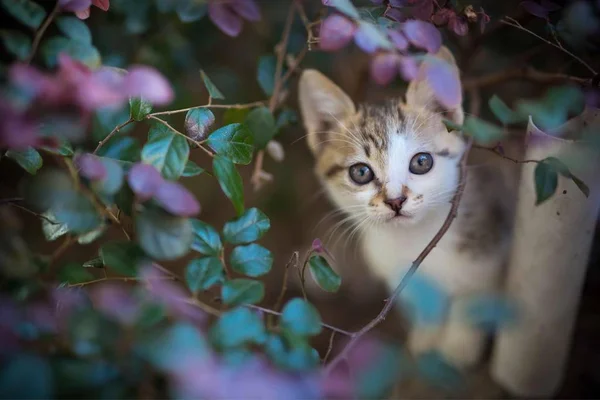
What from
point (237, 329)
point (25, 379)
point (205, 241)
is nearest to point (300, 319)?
point (237, 329)

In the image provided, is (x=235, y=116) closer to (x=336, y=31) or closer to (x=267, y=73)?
(x=267, y=73)

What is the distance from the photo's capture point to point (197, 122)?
3.03ft

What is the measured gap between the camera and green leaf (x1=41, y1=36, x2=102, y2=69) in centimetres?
89

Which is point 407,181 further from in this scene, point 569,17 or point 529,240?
point 569,17

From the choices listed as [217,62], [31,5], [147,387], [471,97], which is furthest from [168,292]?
[217,62]

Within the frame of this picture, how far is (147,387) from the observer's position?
0.67m

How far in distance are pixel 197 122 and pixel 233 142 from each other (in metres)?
0.08

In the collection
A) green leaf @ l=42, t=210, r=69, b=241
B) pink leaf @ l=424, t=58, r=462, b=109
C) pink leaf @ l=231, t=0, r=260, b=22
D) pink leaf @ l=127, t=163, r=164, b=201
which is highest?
pink leaf @ l=231, t=0, r=260, b=22

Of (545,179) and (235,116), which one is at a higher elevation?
(545,179)

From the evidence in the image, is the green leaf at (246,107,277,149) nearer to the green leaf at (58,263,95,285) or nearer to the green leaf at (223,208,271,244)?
the green leaf at (223,208,271,244)

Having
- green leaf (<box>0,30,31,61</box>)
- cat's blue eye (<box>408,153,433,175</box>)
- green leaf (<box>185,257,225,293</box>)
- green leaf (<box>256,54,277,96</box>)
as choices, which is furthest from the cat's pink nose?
green leaf (<box>0,30,31,61</box>)

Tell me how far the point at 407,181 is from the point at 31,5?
0.81m

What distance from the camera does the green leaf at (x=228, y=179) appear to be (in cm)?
83

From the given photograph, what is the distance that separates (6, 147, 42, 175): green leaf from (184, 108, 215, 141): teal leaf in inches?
Result: 9.7
